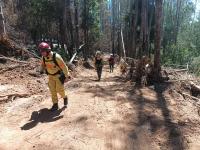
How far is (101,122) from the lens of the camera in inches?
327

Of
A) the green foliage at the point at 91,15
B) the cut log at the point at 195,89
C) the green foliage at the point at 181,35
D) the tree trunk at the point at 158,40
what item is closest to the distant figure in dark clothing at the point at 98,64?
the tree trunk at the point at 158,40

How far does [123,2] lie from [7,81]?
46.3 metres

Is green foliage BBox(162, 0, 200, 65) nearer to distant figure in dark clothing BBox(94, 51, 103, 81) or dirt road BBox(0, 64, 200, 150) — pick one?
distant figure in dark clothing BBox(94, 51, 103, 81)

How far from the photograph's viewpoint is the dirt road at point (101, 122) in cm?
712

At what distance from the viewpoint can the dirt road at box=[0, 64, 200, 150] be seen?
23.4 feet

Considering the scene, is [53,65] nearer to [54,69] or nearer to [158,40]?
[54,69]

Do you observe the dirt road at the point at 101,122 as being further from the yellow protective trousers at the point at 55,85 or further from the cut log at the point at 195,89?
the cut log at the point at 195,89

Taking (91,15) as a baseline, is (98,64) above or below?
below

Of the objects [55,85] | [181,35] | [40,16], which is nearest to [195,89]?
[55,85]

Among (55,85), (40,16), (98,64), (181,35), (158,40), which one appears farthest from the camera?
(181,35)

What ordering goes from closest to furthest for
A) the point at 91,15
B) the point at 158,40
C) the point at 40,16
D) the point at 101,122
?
the point at 101,122, the point at 158,40, the point at 40,16, the point at 91,15

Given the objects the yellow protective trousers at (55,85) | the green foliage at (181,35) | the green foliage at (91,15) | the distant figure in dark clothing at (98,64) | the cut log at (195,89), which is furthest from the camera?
the green foliage at (181,35)

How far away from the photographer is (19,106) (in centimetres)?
980

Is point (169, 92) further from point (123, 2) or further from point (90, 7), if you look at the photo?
point (123, 2)
